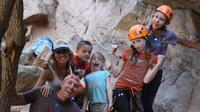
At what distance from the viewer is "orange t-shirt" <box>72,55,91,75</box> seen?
455cm

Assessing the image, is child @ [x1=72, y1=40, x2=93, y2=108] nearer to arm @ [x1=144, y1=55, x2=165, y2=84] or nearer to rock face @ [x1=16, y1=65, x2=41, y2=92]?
arm @ [x1=144, y1=55, x2=165, y2=84]

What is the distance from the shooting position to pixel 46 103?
12.1 ft

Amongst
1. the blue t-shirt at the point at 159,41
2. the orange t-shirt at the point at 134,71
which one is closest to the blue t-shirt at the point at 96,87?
the orange t-shirt at the point at 134,71

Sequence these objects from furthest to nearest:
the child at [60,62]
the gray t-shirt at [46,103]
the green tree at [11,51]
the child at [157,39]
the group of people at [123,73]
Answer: the child at [157,39]
the group of people at [123,73]
the child at [60,62]
the gray t-shirt at [46,103]
the green tree at [11,51]

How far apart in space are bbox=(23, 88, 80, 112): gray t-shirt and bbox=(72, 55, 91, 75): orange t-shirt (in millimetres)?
809

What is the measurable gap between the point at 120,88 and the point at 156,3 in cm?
185

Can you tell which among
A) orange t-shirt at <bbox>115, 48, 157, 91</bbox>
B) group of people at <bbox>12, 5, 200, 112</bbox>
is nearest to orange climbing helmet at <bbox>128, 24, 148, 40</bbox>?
group of people at <bbox>12, 5, 200, 112</bbox>

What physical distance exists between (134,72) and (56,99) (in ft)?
3.91

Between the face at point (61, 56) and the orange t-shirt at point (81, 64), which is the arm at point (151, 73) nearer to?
the orange t-shirt at point (81, 64)

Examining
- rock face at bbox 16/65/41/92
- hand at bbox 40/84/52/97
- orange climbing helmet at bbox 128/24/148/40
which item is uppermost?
orange climbing helmet at bbox 128/24/148/40

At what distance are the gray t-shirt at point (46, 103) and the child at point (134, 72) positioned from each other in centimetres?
95

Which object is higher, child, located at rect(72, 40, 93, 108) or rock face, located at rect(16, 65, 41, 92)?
child, located at rect(72, 40, 93, 108)

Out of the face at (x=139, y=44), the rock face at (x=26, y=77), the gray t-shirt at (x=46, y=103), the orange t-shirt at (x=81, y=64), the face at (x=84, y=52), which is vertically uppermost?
the face at (x=139, y=44)

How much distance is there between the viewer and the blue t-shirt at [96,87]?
4535mm
